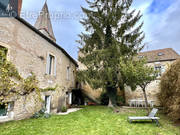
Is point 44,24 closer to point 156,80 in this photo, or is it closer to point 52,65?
point 52,65

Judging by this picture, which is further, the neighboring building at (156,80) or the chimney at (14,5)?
the neighboring building at (156,80)

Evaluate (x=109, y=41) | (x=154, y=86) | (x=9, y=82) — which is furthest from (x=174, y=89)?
(x=154, y=86)

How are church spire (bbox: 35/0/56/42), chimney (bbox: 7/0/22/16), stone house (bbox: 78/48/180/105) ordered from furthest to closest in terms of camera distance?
church spire (bbox: 35/0/56/42), stone house (bbox: 78/48/180/105), chimney (bbox: 7/0/22/16)

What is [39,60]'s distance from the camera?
7.07 m

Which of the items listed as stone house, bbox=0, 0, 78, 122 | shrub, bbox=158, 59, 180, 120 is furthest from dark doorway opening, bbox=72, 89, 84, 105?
shrub, bbox=158, 59, 180, 120

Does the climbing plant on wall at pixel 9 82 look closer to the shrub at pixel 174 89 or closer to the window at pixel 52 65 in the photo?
the window at pixel 52 65

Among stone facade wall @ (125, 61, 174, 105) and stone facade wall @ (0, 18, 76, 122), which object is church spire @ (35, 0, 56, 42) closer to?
stone facade wall @ (0, 18, 76, 122)

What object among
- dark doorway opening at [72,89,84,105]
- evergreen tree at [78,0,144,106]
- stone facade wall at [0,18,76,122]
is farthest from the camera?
dark doorway opening at [72,89,84,105]

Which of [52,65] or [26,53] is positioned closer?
[26,53]

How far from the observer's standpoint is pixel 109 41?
10.9 meters

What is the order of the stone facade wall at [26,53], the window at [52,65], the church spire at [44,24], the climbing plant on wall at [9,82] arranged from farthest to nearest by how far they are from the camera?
1. the church spire at [44,24]
2. the window at [52,65]
3. the stone facade wall at [26,53]
4. the climbing plant on wall at [9,82]

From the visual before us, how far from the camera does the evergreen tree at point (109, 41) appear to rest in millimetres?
9398

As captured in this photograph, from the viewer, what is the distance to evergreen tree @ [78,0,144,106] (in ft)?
30.8

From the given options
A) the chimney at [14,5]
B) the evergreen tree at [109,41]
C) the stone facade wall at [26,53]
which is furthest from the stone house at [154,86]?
the chimney at [14,5]
